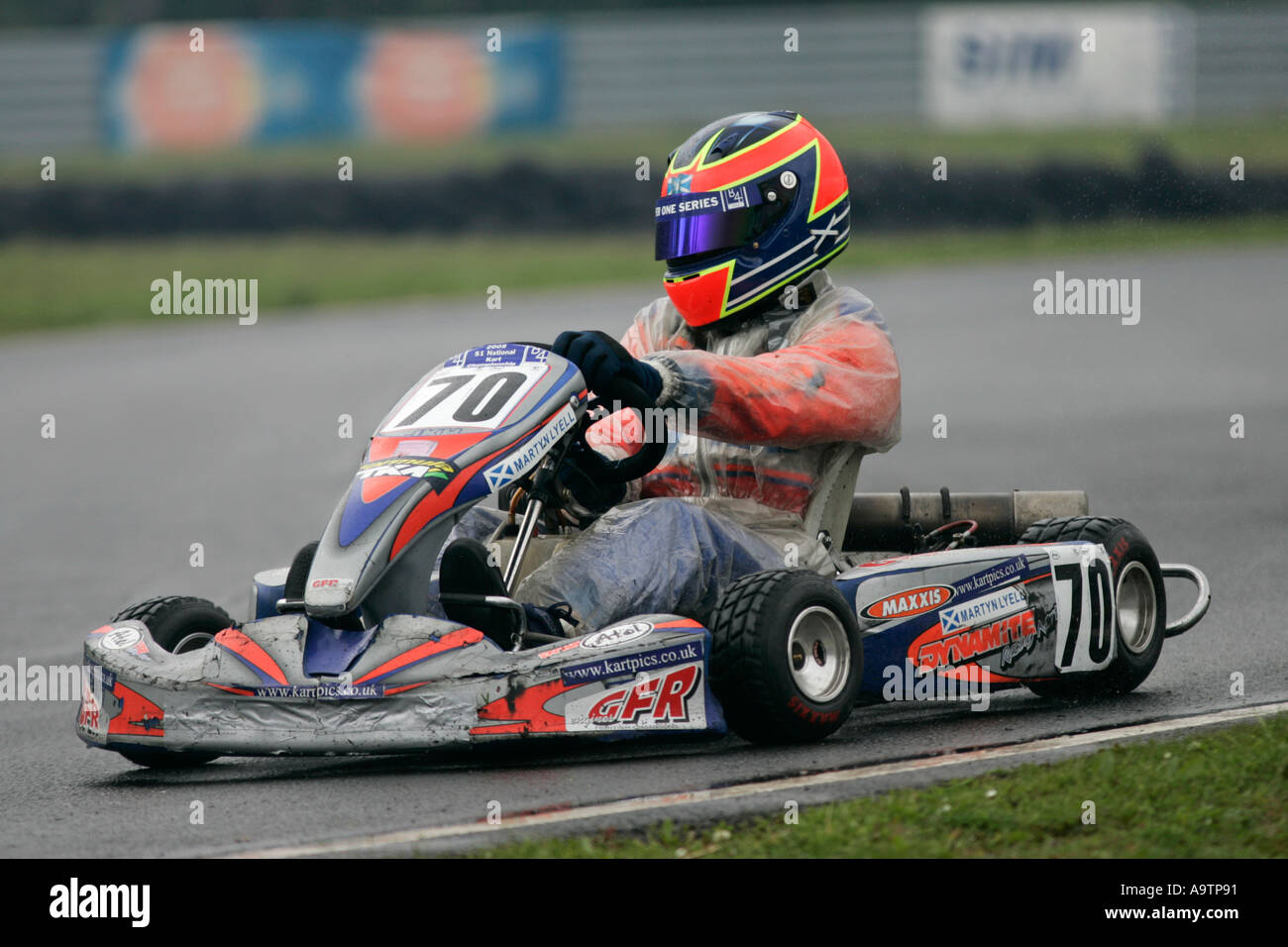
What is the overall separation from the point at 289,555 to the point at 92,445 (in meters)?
4.97

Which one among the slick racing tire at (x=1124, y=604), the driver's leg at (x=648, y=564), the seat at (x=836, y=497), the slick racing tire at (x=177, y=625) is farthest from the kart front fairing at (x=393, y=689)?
the slick racing tire at (x=1124, y=604)

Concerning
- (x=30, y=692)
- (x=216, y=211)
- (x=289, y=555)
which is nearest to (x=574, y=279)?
(x=216, y=211)

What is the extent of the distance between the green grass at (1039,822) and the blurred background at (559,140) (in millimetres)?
15437

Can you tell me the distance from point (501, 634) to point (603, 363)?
70 centimetres

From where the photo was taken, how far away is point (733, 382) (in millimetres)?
4969

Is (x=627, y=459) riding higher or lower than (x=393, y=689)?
higher

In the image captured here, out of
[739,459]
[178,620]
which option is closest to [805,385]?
[739,459]

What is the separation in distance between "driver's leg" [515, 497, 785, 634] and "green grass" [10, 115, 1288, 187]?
15435 millimetres

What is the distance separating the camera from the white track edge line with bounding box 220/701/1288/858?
393 cm

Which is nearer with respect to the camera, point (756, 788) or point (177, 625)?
point (756, 788)

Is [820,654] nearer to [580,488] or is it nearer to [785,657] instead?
[785,657]

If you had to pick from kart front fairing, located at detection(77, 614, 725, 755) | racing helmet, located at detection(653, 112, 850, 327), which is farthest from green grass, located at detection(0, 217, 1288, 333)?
kart front fairing, located at detection(77, 614, 725, 755)

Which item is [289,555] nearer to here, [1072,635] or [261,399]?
[1072,635]

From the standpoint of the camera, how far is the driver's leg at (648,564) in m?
4.92
